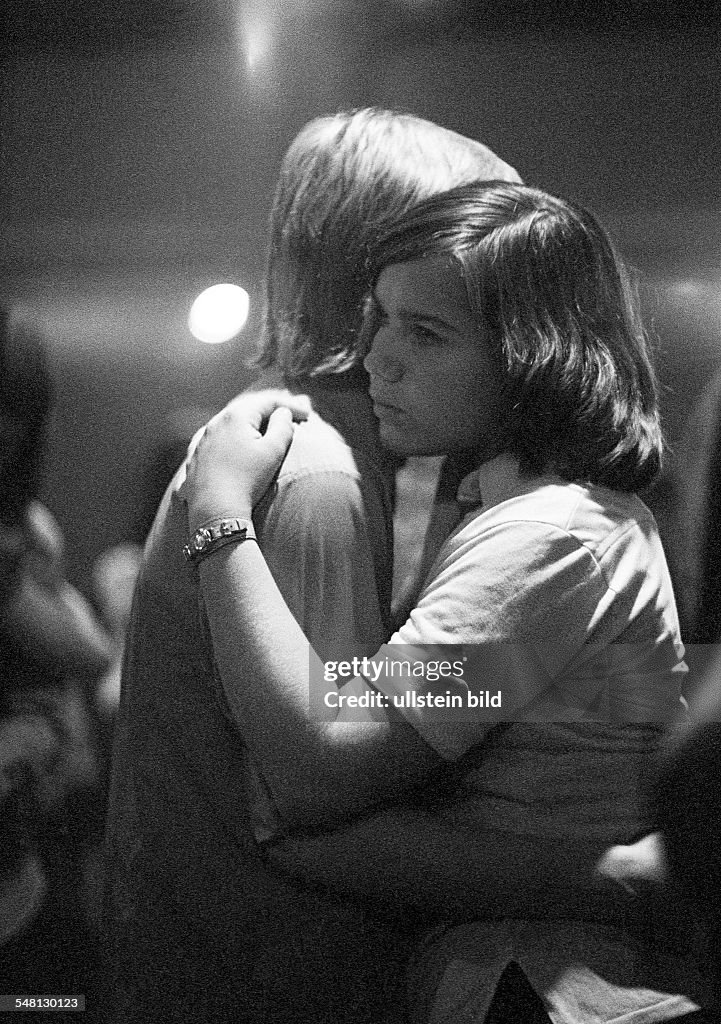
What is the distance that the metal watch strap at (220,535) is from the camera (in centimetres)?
121

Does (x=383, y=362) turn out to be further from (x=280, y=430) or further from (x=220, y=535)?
(x=220, y=535)

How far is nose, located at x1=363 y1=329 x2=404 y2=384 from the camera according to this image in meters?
1.26


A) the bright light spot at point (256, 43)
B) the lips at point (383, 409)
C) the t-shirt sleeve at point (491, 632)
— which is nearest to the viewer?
the t-shirt sleeve at point (491, 632)

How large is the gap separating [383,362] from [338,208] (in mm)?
206

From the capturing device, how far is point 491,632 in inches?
46.0

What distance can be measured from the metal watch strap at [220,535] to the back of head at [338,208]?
0.73 ft

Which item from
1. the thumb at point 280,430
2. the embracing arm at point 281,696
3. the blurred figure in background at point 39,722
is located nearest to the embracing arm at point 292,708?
the embracing arm at point 281,696

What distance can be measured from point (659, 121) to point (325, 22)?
45 cm

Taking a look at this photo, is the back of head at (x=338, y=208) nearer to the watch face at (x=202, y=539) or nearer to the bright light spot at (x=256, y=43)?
the bright light spot at (x=256, y=43)

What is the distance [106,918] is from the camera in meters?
1.33

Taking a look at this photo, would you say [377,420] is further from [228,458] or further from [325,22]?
[325,22]

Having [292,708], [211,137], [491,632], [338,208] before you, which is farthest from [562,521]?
[211,137]

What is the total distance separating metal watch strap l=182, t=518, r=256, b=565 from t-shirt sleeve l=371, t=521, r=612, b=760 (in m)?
0.21

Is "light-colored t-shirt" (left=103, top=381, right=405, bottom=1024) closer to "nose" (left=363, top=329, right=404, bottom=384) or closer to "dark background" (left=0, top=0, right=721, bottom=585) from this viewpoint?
"nose" (left=363, top=329, right=404, bottom=384)
